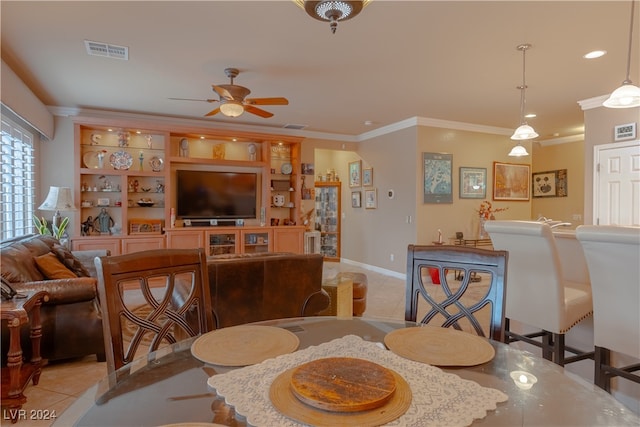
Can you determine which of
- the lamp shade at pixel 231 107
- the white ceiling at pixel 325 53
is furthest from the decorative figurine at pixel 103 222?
the lamp shade at pixel 231 107

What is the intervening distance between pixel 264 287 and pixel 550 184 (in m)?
7.58

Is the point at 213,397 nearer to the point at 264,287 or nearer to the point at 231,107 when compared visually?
the point at 264,287

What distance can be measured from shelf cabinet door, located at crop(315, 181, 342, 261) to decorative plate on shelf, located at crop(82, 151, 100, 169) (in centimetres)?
439

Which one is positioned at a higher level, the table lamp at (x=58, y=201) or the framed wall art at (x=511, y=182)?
the framed wall art at (x=511, y=182)

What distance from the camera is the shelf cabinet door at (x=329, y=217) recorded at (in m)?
8.43

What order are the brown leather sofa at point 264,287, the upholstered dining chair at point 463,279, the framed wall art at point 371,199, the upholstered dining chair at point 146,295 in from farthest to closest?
1. the framed wall art at point 371,199
2. the brown leather sofa at point 264,287
3. the upholstered dining chair at point 463,279
4. the upholstered dining chair at point 146,295

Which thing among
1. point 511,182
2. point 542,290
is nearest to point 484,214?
point 511,182

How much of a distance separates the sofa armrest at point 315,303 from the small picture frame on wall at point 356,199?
16.0 ft

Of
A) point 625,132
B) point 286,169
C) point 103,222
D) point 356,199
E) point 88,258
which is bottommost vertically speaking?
point 88,258

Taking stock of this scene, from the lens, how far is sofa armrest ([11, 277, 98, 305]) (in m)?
2.57

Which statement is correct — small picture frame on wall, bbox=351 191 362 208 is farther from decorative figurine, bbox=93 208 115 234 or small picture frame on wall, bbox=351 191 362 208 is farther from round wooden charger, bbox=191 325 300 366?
round wooden charger, bbox=191 325 300 366

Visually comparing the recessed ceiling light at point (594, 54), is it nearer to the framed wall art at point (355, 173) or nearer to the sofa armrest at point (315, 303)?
the sofa armrest at point (315, 303)

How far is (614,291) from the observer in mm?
1880

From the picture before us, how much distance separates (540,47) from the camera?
3.33 meters
